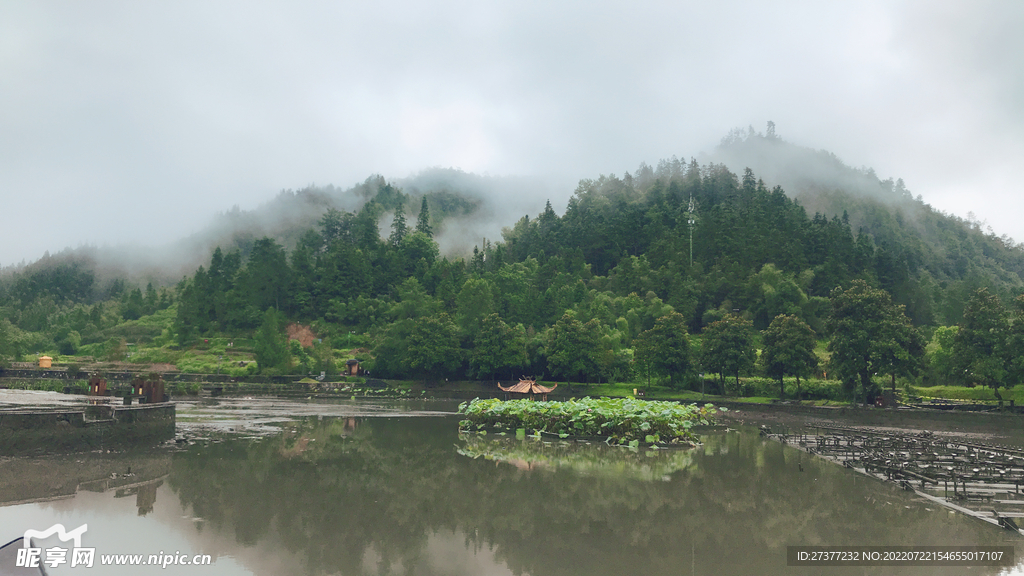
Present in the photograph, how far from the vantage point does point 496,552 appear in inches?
372

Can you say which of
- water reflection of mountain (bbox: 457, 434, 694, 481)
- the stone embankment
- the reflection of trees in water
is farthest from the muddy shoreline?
the stone embankment

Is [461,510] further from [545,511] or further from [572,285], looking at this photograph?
[572,285]

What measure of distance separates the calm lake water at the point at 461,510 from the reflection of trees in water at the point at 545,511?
0.05 meters

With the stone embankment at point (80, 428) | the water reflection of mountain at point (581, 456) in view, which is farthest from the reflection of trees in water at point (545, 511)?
the stone embankment at point (80, 428)

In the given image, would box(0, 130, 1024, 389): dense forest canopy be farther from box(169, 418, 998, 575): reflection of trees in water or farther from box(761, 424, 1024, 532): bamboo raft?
box(169, 418, 998, 575): reflection of trees in water

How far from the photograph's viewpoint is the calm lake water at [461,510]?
910cm

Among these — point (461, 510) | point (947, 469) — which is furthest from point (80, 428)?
point (947, 469)

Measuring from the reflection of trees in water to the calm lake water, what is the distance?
50 mm

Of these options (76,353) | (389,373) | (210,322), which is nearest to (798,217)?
(389,373)

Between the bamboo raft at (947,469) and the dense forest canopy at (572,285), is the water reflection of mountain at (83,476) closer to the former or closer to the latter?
the bamboo raft at (947,469)

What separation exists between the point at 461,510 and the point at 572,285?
233 ft

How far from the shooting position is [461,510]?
12008 millimetres

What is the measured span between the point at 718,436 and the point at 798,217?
76926 mm

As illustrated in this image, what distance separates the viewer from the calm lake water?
9102mm
